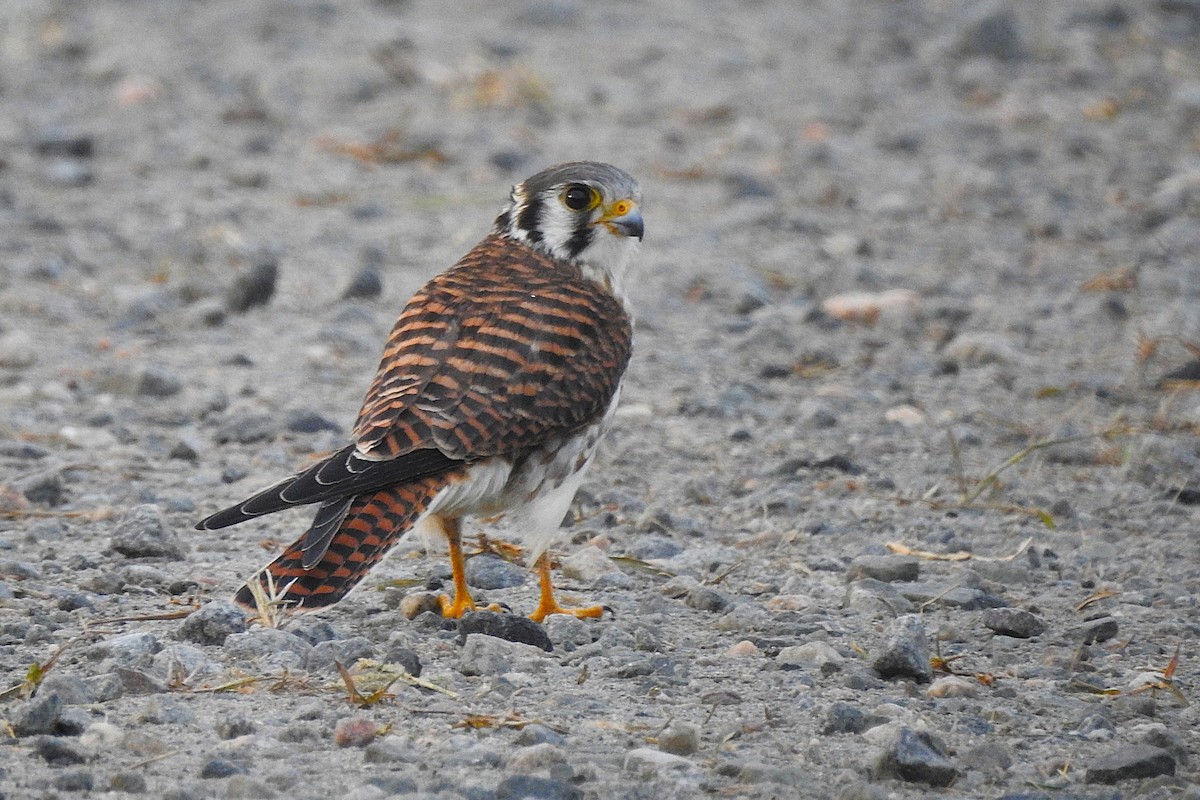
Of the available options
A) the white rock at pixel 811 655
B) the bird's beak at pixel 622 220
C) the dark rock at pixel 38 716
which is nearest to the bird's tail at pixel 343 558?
the dark rock at pixel 38 716

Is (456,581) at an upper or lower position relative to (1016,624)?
upper

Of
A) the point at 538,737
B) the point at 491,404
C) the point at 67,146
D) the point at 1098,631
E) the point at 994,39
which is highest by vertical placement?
the point at 994,39

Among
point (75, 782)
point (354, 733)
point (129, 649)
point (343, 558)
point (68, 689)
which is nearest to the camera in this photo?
point (75, 782)

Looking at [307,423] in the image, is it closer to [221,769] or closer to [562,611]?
[562,611]

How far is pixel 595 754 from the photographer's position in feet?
11.5

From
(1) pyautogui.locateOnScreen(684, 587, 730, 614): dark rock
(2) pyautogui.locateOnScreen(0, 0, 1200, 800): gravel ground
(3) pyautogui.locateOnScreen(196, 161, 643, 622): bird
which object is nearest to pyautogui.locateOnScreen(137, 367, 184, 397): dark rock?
(2) pyautogui.locateOnScreen(0, 0, 1200, 800): gravel ground

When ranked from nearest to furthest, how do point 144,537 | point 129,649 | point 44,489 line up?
1. point 129,649
2. point 144,537
3. point 44,489

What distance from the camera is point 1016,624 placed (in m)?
4.34

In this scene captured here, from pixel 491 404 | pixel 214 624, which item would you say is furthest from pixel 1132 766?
pixel 214 624

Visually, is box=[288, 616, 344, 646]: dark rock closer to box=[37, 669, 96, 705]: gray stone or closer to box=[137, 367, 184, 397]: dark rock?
box=[37, 669, 96, 705]: gray stone

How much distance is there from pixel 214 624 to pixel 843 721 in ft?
4.66

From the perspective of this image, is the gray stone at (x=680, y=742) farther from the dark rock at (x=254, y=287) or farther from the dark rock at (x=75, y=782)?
the dark rock at (x=254, y=287)

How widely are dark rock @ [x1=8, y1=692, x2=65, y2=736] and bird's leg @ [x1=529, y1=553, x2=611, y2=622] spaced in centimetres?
128

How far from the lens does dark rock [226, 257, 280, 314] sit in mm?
7023
